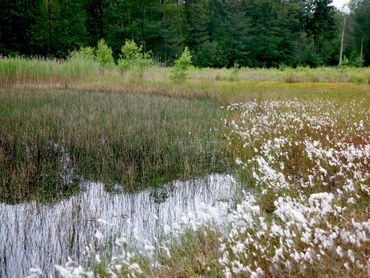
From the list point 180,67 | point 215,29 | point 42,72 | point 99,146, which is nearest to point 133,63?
point 180,67

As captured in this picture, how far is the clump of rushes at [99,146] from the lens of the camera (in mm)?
6500

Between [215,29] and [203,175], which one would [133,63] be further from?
[215,29]

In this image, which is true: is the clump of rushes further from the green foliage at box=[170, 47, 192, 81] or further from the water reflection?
the green foliage at box=[170, 47, 192, 81]

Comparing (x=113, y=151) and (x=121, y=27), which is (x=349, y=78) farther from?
(x=121, y=27)

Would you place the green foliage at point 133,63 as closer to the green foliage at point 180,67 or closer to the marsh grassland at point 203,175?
the green foliage at point 180,67

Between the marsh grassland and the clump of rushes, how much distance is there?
0.04m

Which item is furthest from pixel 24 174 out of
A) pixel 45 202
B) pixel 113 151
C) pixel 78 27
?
pixel 78 27

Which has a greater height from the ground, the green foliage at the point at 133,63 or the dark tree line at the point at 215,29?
the dark tree line at the point at 215,29

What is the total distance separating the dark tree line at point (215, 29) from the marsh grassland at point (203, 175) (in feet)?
119

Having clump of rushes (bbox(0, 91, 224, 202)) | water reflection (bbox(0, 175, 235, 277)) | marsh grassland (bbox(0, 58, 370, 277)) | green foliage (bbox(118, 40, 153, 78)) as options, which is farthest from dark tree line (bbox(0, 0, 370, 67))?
water reflection (bbox(0, 175, 235, 277))

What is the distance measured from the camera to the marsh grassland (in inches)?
129

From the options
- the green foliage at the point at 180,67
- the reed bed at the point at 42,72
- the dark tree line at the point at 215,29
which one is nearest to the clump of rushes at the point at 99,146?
the reed bed at the point at 42,72

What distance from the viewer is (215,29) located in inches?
2514

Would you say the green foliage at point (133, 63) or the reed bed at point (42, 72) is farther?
the green foliage at point (133, 63)
